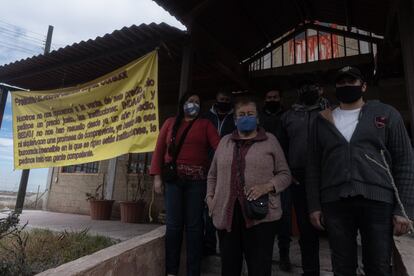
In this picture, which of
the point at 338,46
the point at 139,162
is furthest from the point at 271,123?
the point at 139,162

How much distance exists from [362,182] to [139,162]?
6.48 metres

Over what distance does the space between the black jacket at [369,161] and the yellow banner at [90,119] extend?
2.49 meters

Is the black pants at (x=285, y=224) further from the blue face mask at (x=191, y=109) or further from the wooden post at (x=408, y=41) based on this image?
the wooden post at (x=408, y=41)

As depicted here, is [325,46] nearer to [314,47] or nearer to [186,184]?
[314,47]

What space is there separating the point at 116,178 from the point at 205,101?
295cm

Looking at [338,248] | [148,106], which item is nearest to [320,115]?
[338,248]

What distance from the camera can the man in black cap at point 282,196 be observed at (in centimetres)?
277

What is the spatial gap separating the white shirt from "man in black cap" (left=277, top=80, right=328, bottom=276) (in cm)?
46

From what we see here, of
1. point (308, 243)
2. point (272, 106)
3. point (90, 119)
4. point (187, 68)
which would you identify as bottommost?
point (308, 243)

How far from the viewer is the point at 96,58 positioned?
197 inches

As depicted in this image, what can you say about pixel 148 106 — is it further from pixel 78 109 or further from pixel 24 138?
pixel 24 138

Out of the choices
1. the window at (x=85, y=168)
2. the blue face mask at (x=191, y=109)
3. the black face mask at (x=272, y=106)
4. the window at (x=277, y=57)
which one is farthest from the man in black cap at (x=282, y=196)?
the window at (x=85, y=168)

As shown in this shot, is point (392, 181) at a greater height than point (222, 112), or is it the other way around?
point (222, 112)

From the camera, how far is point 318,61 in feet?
18.7
